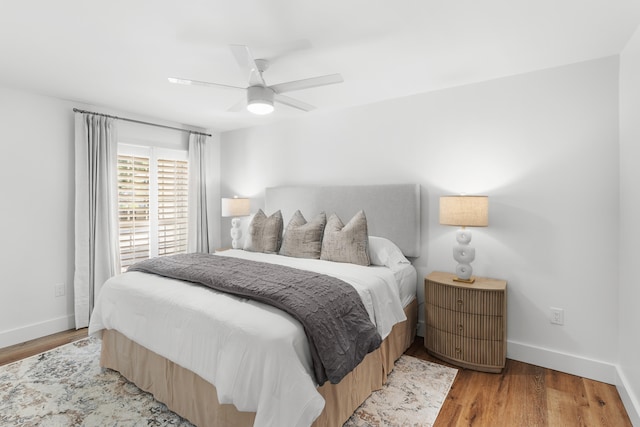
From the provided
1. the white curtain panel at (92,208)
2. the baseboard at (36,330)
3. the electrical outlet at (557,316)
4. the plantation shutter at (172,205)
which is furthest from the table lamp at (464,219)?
the baseboard at (36,330)

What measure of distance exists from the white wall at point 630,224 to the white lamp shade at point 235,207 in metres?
3.89

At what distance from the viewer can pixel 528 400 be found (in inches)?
90.6

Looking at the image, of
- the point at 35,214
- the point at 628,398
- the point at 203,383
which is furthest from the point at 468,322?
the point at 35,214

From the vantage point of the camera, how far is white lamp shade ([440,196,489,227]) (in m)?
2.70

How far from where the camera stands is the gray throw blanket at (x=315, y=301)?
1734 mm

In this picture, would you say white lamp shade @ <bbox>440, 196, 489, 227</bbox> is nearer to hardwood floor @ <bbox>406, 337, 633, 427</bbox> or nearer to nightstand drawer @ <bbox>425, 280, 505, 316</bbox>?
nightstand drawer @ <bbox>425, 280, 505, 316</bbox>

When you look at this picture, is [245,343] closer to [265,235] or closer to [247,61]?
[247,61]

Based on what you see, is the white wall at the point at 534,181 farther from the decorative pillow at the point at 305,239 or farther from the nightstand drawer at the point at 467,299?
the decorative pillow at the point at 305,239

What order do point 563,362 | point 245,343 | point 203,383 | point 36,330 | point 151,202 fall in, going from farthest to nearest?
point 151,202
point 36,330
point 563,362
point 203,383
point 245,343

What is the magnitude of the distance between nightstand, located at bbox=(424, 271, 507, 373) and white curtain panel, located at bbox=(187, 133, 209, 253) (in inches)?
130

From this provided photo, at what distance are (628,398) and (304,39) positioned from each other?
3173 millimetres

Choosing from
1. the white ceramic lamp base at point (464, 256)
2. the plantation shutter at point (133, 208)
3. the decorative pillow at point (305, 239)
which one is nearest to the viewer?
the white ceramic lamp base at point (464, 256)

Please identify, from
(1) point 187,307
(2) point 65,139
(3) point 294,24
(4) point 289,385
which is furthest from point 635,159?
(2) point 65,139

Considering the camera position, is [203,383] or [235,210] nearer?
[203,383]
